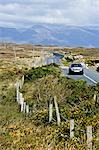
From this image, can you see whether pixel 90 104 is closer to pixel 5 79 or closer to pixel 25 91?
pixel 25 91

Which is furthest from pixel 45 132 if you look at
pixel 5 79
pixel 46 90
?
pixel 5 79

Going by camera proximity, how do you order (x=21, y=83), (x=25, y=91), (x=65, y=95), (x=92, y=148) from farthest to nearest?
1. (x=21, y=83)
2. (x=25, y=91)
3. (x=65, y=95)
4. (x=92, y=148)

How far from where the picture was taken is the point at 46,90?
102 ft

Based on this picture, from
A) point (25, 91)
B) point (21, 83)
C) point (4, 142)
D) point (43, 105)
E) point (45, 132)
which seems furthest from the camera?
point (21, 83)

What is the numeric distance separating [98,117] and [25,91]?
1602 cm

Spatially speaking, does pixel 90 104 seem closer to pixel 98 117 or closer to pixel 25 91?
pixel 98 117

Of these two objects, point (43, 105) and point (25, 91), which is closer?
point (43, 105)

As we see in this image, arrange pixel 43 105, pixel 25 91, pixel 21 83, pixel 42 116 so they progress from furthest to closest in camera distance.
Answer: pixel 21 83, pixel 25 91, pixel 43 105, pixel 42 116

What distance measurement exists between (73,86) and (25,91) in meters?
4.17

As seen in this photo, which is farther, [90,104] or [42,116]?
[90,104]

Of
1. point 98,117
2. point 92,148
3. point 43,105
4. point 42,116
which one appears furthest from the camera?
point 43,105

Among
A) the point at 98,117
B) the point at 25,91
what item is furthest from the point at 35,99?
the point at 98,117

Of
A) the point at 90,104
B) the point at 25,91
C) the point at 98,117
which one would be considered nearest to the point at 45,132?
the point at 98,117

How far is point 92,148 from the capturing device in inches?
506
